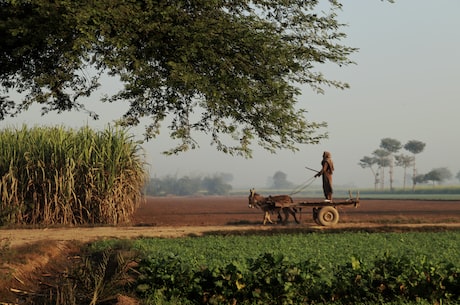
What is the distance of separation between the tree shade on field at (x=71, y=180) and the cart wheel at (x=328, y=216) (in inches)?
276

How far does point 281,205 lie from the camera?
66.9 ft

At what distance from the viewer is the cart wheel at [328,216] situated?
20.3 metres

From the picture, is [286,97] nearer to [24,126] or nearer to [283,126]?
[283,126]

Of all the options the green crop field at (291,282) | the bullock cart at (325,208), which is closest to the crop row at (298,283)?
the green crop field at (291,282)

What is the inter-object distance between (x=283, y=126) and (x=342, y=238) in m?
4.45

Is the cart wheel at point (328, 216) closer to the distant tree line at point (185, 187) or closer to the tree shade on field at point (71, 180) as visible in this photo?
the tree shade on field at point (71, 180)

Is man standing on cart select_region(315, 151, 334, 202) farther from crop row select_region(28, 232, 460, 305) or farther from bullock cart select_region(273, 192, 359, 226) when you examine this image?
crop row select_region(28, 232, 460, 305)

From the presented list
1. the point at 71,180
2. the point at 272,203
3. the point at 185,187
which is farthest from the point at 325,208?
the point at 185,187

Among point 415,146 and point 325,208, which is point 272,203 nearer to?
point 325,208

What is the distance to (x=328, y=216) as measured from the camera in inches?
805

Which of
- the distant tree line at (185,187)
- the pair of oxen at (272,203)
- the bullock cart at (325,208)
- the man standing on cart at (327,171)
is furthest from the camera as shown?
the distant tree line at (185,187)

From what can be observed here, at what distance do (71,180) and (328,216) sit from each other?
9.40 metres

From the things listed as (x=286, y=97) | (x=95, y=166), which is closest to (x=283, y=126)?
(x=286, y=97)

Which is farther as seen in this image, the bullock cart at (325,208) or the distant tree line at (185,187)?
the distant tree line at (185,187)
